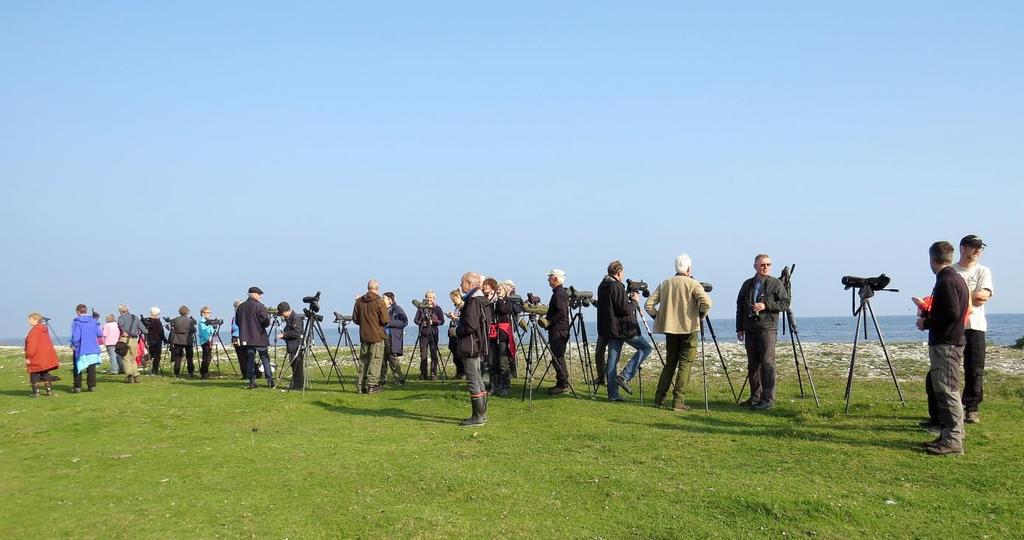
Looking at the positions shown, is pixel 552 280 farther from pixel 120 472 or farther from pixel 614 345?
pixel 120 472

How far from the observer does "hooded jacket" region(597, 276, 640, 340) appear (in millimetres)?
10875

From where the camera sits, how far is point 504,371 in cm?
1220

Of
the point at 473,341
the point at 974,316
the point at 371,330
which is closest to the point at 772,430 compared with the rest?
the point at 974,316

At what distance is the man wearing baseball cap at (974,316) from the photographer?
25.1ft

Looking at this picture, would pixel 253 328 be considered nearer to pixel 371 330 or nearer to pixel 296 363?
pixel 296 363

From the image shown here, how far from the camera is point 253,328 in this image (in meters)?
13.6

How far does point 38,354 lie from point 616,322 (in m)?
10.6

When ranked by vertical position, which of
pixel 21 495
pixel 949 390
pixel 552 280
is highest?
pixel 552 280

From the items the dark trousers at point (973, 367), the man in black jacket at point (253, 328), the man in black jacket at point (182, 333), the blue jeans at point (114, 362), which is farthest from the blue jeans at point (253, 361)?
the dark trousers at point (973, 367)

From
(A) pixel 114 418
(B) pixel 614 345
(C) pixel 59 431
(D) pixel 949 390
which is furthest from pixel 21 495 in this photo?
(D) pixel 949 390

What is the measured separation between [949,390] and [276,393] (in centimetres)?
1092

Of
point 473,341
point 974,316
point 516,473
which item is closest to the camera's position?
point 516,473

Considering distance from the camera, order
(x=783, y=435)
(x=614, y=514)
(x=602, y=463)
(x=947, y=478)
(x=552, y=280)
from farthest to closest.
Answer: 1. (x=552, y=280)
2. (x=783, y=435)
3. (x=602, y=463)
4. (x=947, y=478)
5. (x=614, y=514)

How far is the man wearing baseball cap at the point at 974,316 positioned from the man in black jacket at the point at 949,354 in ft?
3.91
